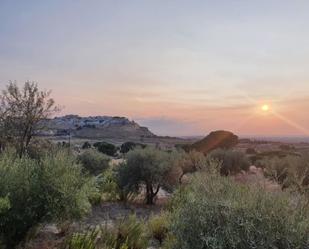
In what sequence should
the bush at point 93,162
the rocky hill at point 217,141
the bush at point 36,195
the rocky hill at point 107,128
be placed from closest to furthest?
1. the bush at point 36,195
2. the bush at point 93,162
3. the rocky hill at point 217,141
4. the rocky hill at point 107,128

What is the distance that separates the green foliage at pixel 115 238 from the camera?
11.1 m

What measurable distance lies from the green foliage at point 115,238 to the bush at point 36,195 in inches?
28.9

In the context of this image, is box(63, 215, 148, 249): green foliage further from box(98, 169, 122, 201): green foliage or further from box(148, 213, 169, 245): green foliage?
box(98, 169, 122, 201): green foliage

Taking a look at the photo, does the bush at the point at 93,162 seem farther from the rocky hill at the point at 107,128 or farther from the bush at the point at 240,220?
the rocky hill at the point at 107,128

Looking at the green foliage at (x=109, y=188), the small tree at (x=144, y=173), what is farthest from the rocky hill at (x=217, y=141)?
the small tree at (x=144, y=173)

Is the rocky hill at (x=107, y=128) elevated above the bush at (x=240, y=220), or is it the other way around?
the rocky hill at (x=107, y=128)

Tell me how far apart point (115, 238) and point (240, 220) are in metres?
5.79

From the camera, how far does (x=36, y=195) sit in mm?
11586

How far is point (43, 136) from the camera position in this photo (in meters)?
35.5

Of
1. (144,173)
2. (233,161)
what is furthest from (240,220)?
(233,161)

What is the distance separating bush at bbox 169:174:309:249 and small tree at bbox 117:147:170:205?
15524 millimetres

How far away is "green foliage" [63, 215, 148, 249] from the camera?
11117 millimetres

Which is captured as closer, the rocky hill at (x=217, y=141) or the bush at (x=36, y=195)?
the bush at (x=36, y=195)

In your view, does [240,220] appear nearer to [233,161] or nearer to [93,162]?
[93,162]
